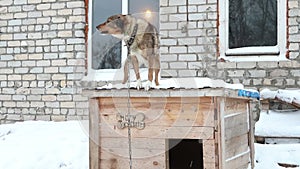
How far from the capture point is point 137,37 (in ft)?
8.86

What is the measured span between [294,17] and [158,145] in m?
2.92

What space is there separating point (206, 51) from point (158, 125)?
2.71 meters

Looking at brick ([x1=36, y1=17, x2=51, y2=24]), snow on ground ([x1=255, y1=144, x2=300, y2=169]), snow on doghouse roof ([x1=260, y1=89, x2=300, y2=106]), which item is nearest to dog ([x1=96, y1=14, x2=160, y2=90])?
snow on ground ([x1=255, y1=144, x2=300, y2=169])

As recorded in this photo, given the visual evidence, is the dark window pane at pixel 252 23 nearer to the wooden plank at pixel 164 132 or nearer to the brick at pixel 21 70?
the wooden plank at pixel 164 132

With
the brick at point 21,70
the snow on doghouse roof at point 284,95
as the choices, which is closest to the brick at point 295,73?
the snow on doghouse roof at point 284,95

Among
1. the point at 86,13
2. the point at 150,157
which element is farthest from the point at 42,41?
the point at 150,157

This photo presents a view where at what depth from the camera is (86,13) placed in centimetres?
571

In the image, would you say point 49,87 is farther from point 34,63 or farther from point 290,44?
point 290,44

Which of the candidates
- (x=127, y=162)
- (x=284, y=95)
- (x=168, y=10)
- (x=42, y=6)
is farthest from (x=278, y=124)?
(x=42, y=6)

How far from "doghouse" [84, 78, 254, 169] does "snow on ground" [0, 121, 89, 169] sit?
43.0 inches

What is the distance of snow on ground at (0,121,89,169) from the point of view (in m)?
4.08

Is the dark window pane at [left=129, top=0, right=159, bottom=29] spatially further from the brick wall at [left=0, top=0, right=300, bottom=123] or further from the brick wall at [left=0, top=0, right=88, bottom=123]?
the brick wall at [left=0, top=0, right=88, bottom=123]

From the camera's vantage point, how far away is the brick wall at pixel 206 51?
4.89 metres

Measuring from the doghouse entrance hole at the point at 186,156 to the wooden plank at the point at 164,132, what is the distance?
0.77 metres
